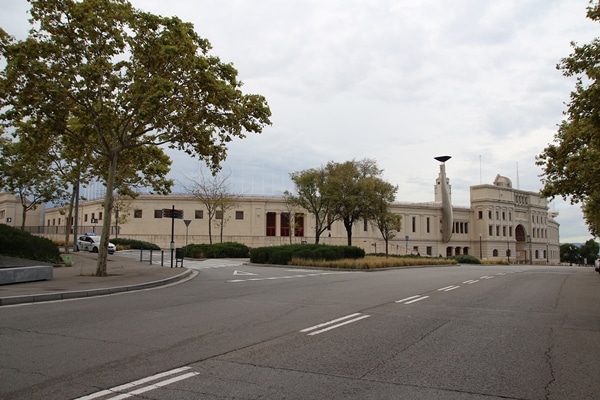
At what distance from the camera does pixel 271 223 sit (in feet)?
268

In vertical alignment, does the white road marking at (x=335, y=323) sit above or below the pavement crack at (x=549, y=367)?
above

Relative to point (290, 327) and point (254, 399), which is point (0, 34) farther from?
point (254, 399)

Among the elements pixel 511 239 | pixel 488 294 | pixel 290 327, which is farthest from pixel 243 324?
pixel 511 239

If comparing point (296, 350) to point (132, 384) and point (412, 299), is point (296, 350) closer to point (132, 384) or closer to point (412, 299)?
point (132, 384)

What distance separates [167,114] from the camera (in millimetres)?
18875

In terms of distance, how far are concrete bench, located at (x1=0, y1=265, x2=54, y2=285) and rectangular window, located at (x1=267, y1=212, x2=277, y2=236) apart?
64.5m

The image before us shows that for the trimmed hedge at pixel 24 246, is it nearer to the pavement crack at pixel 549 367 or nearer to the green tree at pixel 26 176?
the green tree at pixel 26 176

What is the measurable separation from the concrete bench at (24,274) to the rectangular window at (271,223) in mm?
64519

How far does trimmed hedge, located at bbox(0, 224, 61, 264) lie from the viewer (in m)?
20.4

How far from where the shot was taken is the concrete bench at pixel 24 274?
1470 cm

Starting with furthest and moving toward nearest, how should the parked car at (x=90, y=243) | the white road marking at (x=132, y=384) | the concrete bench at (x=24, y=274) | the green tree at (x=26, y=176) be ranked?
the parked car at (x=90, y=243) < the green tree at (x=26, y=176) < the concrete bench at (x=24, y=274) < the white road marking at (x=132, y=384)

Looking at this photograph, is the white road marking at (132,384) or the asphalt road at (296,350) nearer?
the white road marking at (132,384)

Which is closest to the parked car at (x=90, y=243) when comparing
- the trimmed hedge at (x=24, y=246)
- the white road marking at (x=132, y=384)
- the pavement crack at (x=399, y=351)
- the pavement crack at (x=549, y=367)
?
the trimmed hedge at (x=24, y=246)

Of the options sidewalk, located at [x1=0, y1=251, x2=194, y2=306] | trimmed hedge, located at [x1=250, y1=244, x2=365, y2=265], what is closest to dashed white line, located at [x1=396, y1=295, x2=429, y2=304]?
sidewalk, located at [x1=0, y1=251, x2=194, y2=306]
